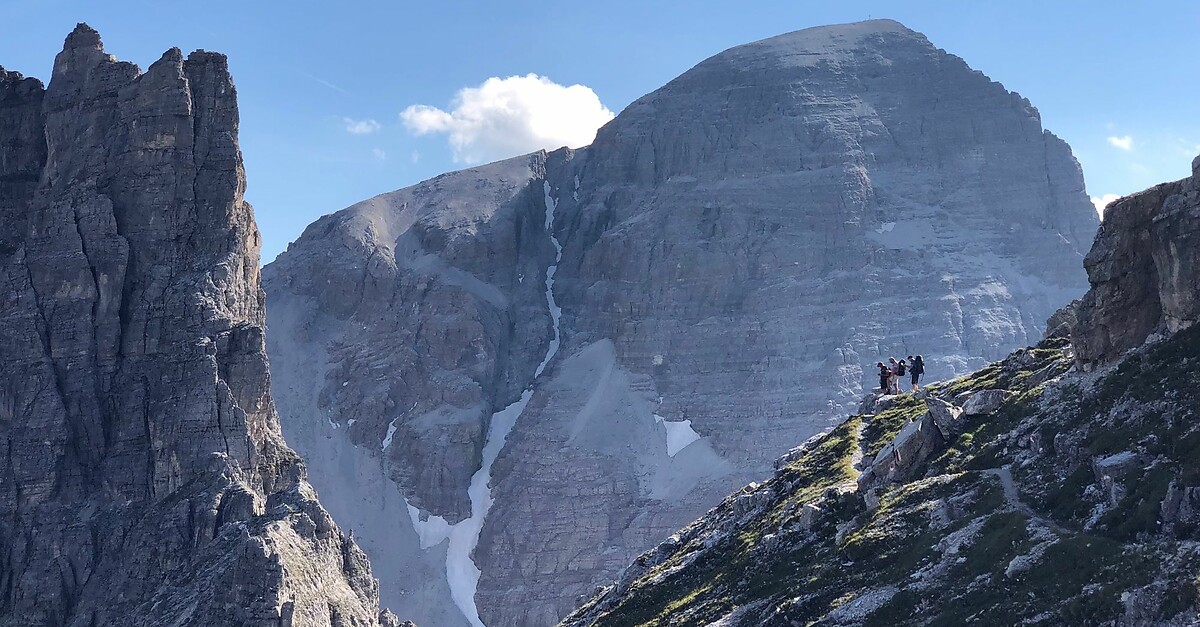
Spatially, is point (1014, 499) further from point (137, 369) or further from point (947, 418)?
point (137, 369)

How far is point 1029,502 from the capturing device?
51188mm

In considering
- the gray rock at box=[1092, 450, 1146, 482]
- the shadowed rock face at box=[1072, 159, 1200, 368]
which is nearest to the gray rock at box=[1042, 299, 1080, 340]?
the shadowed rock face at box=[1072, 159, 1200, 368]

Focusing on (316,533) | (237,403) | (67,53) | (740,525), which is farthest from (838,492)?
(67,53)

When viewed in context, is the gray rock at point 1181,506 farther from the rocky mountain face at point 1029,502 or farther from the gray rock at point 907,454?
the gray rock at point 907,454

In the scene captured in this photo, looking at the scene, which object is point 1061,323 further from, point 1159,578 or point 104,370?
point 104,370

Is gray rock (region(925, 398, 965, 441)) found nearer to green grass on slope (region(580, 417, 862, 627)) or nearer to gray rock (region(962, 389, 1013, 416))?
gray rock (region(962, 389, 1013, 416))

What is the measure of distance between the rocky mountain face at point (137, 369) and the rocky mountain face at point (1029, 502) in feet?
216

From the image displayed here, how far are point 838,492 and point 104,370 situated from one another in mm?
99405

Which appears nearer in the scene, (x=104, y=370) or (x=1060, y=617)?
(x=1060, y=617)

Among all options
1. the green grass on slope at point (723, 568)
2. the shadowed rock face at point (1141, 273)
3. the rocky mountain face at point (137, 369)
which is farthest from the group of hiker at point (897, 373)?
the rocky mountain face at point (137, 369)

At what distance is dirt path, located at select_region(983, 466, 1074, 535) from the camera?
158 feet

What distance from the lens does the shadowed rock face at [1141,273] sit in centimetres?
5369

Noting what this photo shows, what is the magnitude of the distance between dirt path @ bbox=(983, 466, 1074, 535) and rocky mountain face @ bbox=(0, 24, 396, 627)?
254 feet

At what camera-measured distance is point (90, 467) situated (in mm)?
143375
